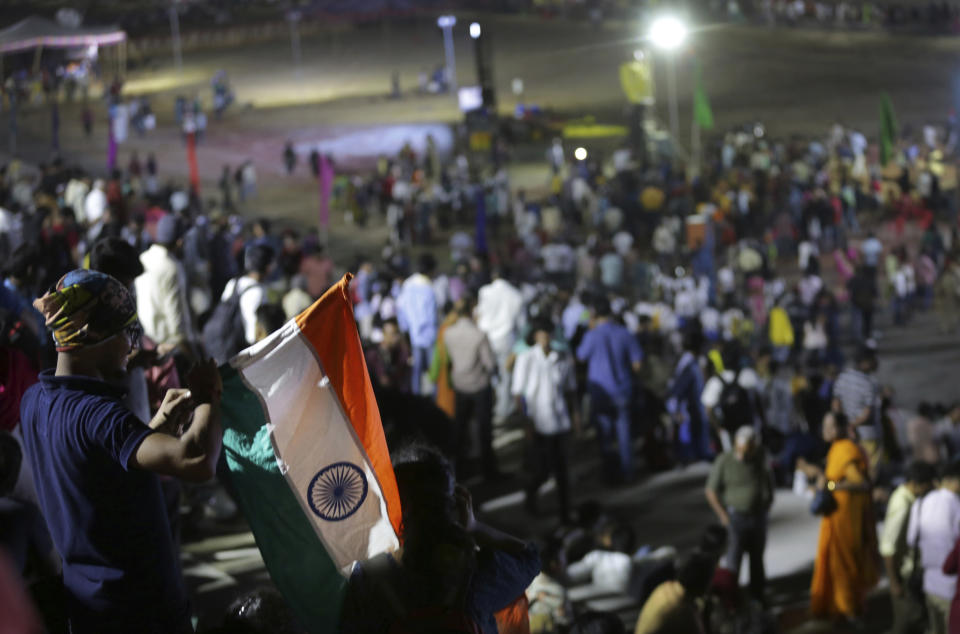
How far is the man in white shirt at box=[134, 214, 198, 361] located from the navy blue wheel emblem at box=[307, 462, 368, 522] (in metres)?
4.03

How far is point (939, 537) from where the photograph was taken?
282 inches

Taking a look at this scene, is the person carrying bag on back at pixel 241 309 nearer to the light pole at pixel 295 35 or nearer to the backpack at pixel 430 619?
the backpack at pixel 430 619

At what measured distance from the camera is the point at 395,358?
1050 centimetres

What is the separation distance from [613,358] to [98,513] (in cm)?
759

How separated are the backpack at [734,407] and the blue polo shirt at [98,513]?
7993 millimetres

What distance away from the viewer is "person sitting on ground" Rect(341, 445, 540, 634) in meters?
3.01

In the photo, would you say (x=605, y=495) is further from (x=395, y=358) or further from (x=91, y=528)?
(x=91, y=528)

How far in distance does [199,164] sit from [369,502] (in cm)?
3227

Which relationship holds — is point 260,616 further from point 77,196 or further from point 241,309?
point 77,196

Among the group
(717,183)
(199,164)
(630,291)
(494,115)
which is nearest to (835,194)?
(717,183)

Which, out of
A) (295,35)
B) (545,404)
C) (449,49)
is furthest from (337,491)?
(295,35)

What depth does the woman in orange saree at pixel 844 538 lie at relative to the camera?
27.2ft

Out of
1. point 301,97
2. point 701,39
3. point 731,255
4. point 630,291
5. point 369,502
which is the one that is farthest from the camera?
point 701,39

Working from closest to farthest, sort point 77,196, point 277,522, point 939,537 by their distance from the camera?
1. point 277,522
2. point 939,537
3. point 77,196
